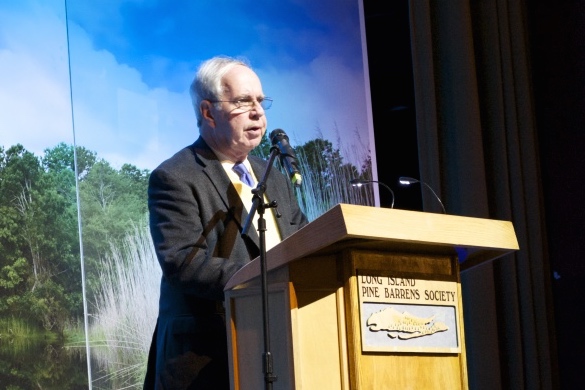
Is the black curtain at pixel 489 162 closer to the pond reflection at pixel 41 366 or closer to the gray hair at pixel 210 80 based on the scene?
the gray hair at pixel 210 80

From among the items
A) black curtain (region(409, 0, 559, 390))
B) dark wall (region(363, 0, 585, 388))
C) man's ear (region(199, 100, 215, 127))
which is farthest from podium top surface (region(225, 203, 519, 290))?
dark wall (region(363, 0, 585, 388))

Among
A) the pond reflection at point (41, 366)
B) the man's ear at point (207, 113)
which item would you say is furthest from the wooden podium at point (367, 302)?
the pond reflection at point (41, 366)

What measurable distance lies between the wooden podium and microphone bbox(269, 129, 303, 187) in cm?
35

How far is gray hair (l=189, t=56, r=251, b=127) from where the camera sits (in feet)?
8.87

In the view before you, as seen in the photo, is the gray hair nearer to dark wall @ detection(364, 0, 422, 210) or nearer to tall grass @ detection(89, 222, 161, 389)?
tall grass @ detection(89, 222, 161, 389)

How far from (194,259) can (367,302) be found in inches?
28.3

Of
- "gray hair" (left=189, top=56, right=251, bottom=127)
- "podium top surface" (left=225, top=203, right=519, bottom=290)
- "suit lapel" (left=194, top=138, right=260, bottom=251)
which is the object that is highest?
"gray hair" (left=189, top=56, right=251, bottom=127)

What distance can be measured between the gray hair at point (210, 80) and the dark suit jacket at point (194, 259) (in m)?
0.20

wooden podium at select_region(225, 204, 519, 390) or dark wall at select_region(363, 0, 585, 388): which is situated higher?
Result: dark wall at select_region(363, 0, 585, 388)

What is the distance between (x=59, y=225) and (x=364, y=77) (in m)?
1.68

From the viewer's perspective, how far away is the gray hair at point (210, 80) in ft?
8.87

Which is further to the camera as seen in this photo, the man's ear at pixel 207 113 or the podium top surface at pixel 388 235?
the man's ear at pixel 207 113

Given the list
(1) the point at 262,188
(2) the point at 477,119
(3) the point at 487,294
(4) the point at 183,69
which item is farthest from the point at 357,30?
(1) the point at 262,188

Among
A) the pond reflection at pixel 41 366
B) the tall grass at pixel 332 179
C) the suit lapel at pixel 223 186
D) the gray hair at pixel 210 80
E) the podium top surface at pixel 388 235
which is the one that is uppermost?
the gray hair at pixel 210 80
